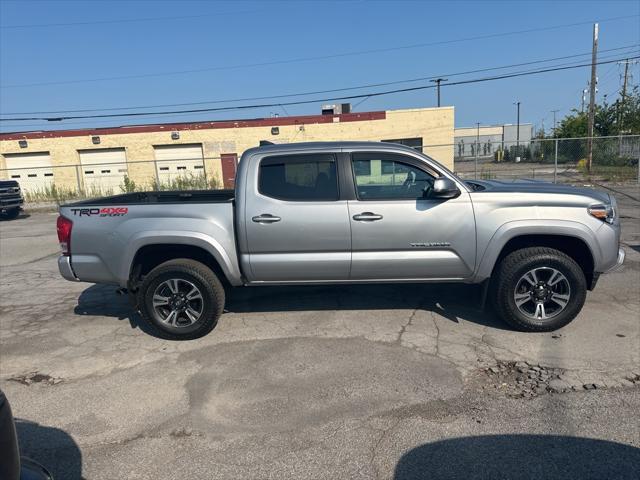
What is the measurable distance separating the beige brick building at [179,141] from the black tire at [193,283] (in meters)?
23.6

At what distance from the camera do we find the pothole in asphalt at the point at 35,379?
412 centimetres

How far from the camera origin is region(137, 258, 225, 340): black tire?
4770 mm

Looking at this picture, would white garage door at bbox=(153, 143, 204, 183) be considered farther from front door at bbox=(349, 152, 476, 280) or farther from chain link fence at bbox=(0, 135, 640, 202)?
front door at bbox=(349, 152, 476, 280)

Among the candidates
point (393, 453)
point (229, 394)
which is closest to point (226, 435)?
point (229, 394)

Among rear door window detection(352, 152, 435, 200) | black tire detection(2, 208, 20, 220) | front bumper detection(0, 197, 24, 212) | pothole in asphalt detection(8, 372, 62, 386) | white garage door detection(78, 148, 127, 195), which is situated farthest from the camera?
white garage door detection(78, 148, 127, 195)

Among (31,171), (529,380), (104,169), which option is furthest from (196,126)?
(529,380)

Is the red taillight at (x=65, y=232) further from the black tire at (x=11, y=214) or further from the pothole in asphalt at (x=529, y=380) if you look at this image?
the black tire at (x=11, y=214)

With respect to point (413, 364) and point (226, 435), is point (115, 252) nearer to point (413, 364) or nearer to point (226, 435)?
point (226, 435)

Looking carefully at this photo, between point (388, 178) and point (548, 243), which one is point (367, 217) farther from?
point (548, 243)

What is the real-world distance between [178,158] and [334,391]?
2785cm

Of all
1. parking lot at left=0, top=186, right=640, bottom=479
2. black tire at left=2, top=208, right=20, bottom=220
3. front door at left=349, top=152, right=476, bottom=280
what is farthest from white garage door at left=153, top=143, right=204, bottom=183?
front door at left=349, top=152, right=476, bottom=280

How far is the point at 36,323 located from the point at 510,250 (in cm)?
558

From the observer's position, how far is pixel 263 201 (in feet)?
15.6

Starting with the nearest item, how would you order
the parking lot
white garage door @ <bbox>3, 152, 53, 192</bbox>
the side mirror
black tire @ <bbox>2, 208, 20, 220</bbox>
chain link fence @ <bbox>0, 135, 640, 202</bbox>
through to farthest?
the parking lot
the side mirror
black tire @ <bbox>2, 208, 20, 220</bbox>
chain link fence @ <bbox>0, 135, 640, 202</bbox>
white garage door @ <bbox>3, 152, 53, 192</bbox>
